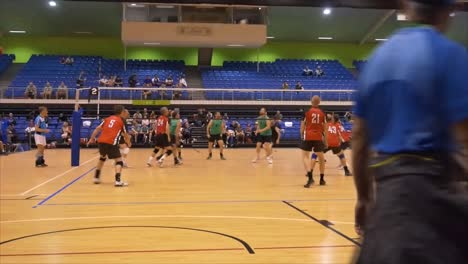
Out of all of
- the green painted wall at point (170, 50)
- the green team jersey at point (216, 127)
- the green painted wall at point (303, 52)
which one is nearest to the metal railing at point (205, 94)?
the green painted wall at point (170, 50)

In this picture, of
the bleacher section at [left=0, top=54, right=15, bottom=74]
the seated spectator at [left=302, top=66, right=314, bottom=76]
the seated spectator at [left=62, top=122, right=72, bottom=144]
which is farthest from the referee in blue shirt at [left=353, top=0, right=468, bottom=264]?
the bleacher section at [left=0, top=54, right=15, bottom=74]

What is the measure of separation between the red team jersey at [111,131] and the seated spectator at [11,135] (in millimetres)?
15179

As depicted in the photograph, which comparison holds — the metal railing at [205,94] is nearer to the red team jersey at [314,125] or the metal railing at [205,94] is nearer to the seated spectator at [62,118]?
the seated spectator at [62,118]

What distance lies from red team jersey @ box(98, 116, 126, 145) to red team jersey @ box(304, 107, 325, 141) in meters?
4.26

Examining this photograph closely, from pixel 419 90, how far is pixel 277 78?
32.6m

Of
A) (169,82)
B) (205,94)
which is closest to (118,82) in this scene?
(169,82)

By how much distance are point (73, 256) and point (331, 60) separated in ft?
114

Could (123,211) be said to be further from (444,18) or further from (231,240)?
(444,18)

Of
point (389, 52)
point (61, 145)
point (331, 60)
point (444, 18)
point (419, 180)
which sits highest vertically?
point (331, 60)

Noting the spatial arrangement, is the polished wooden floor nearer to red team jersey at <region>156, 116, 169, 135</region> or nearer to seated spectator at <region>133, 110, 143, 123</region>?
red team jersey at <region>156, 116, 169, 135</region>

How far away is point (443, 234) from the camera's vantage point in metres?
1.49

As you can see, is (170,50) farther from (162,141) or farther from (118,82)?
(162,141)

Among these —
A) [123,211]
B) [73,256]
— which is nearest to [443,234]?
[73,256]

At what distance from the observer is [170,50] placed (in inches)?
1486
